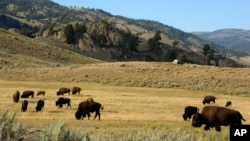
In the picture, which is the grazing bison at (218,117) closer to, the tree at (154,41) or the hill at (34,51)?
the hill at (34,51)

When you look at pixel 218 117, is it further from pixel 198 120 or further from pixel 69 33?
pixel 69 33

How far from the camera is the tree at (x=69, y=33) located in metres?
180

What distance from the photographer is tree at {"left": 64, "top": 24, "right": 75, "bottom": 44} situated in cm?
18043

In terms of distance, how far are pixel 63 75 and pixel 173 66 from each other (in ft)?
72.1

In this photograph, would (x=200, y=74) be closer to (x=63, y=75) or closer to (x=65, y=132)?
(x=63, y=75)

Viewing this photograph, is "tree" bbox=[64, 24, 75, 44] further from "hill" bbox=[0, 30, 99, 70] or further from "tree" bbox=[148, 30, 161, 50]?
"hill" bbox=[0, 30, 99, 70]

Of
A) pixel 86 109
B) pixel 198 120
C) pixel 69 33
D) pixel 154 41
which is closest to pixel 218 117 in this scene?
pixel 198 120

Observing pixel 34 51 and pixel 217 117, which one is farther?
pixel 34 51

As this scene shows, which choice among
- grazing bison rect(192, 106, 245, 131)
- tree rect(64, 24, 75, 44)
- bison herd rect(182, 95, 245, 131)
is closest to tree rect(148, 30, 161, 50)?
tree rect(64, 24, 75, 44)

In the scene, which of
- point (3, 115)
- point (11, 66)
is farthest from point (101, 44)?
point (3, 115)

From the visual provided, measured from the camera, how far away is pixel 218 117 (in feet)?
81.0

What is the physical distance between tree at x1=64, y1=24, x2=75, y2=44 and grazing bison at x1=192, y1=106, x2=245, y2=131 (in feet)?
517

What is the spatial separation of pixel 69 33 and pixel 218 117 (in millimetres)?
160355

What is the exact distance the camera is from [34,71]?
84375 mm
